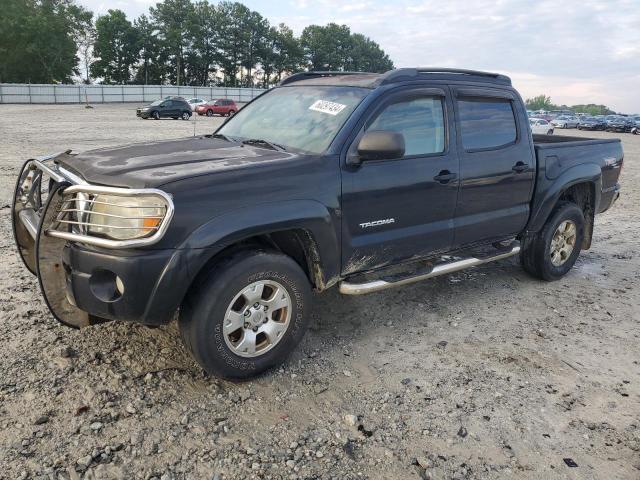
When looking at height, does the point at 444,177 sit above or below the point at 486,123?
below

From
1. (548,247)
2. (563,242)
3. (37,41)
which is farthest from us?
(37,41)

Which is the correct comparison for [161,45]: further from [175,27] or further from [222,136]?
[222,136]

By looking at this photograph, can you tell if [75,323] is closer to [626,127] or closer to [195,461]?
[195,461]

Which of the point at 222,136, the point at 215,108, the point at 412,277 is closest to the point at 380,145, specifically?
the point at 412,277

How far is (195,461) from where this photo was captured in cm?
259

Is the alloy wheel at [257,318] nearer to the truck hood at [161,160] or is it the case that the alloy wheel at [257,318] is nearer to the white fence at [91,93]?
the truck hood at [161,160]

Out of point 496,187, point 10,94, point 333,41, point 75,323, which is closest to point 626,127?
point 496,187

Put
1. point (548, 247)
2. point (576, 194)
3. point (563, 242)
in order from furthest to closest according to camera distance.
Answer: point (576, 194) < point (563, 242) < point (548, 247)

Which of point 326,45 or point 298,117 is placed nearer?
point 298,117

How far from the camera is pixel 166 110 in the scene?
34.3m

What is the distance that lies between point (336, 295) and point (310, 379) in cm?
141

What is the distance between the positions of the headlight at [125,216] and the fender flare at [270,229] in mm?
207

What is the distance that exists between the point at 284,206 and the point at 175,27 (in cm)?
8948

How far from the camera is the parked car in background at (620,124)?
42469 mm
